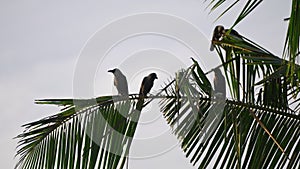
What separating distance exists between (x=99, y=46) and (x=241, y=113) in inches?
42.8

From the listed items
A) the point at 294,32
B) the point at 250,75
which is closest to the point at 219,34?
the point at 250,75

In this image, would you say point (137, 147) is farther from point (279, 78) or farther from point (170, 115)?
point (279, 78)

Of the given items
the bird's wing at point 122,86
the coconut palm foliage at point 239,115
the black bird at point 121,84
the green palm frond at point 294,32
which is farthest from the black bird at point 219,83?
the green palm frond at point 294,32

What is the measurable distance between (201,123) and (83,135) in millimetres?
730

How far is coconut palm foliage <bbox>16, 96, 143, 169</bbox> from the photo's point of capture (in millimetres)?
3189

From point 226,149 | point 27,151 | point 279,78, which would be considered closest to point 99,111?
point 27,151

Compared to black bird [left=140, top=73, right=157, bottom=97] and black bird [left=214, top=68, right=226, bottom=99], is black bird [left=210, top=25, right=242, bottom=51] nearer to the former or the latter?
black bird [left=214, top=68, right=226, bottom=99]

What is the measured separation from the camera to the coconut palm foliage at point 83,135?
3.19 metres

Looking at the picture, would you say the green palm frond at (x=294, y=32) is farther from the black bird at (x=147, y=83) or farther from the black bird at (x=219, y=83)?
the black bird at (x=147, y=83)

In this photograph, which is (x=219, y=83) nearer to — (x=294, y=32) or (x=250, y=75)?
(x=250, y=75)

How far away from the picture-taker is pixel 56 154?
328 cm

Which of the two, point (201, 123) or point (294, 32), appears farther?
point (201, 123)

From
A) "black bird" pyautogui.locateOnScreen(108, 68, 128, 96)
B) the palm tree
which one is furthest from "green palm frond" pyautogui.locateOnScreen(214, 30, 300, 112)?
"black bird" pyautogui.locateOnScreen(108, 68, 128, 96)

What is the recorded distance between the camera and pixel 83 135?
3273mm
